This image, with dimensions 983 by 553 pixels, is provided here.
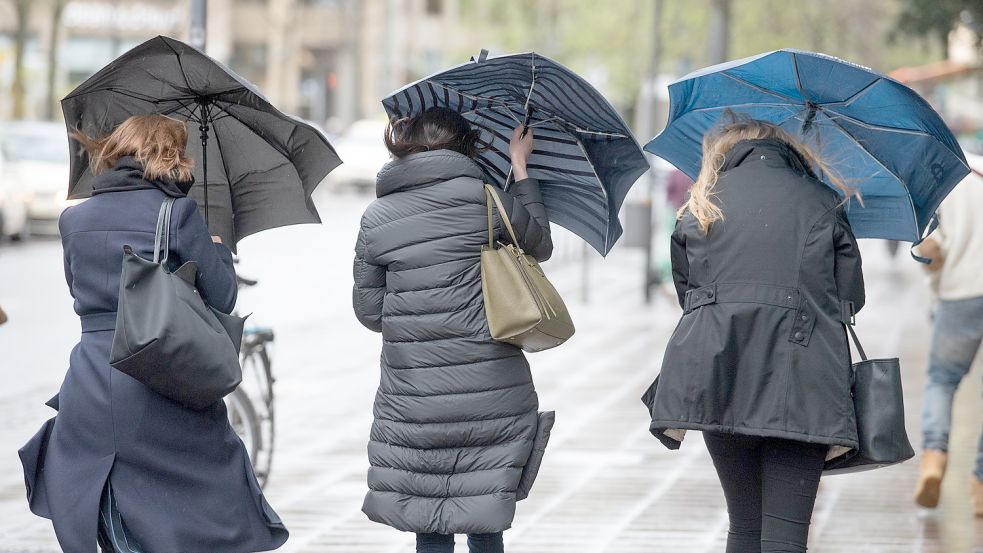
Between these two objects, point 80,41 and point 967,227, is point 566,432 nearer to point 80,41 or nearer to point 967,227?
point 967,227

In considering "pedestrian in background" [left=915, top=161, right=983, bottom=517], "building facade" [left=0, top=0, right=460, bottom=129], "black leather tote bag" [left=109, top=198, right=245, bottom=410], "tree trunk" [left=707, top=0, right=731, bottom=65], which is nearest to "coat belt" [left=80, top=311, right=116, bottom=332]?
"black leather tote bag" [left=109, top=198, right=245, bottom=410]

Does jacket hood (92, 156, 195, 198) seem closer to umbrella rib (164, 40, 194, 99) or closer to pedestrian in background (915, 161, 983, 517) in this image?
umbrella rib (164, 40, 194, 99)

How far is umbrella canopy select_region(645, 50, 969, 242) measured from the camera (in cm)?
450

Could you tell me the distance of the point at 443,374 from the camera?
14.3ft

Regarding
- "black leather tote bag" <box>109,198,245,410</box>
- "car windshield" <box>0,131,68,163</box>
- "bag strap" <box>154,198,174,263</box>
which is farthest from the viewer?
"car windshield" <box>0,131,68,163</box>

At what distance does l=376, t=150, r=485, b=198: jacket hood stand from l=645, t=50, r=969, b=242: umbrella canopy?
30.2 inches

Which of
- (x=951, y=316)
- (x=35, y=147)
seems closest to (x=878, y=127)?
(x=951, y=316)

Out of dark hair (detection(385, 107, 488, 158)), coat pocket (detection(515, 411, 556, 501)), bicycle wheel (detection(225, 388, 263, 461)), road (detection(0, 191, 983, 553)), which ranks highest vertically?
dark hair (detection(385, 107, 488, 158))

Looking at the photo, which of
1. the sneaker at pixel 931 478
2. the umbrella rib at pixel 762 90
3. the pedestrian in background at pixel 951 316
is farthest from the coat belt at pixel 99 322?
the sneaker at pixel 931 478

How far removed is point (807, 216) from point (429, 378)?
122 cm

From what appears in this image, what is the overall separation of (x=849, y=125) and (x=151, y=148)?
7.46 feet

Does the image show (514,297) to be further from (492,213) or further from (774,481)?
(774,481)

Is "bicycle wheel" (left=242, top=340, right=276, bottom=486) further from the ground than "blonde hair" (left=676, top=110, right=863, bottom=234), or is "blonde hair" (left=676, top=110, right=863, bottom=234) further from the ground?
"blonde hair" (left=676, top=110, right=863, bottom=234)

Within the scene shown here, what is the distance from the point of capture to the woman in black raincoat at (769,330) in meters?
4.19
